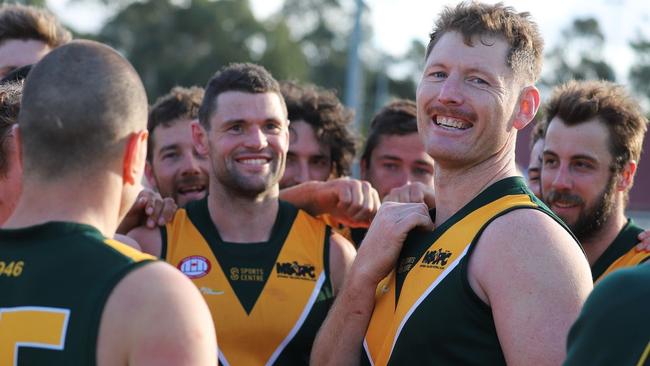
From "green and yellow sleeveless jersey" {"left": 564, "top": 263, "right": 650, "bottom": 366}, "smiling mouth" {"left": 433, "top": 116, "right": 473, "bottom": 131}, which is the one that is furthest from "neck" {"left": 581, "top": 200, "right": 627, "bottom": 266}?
"green and yellow sleeveless jersey" {"left": 564, "top": 263, "right": 650, "bottom": 366}

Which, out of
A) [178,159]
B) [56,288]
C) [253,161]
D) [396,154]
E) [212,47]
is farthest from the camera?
[212,47]

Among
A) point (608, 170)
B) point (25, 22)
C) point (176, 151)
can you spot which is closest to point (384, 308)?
point (608, 170)

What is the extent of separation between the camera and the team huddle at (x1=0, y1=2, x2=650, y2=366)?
2.70 m

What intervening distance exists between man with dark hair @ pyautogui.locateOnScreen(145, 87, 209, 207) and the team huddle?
17mm

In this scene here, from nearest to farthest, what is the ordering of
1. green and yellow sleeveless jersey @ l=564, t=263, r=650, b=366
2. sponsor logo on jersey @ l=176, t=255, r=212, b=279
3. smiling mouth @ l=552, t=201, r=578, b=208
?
green and yellow sleeveless jersey @ l=564, t=263, r=650, b=366 < sponsor logo on jersey @ l=176, t=255, r=212, b=279 < smiling mouth @ l=552, t=201, r=578, b=208

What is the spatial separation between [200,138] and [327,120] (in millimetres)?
1748

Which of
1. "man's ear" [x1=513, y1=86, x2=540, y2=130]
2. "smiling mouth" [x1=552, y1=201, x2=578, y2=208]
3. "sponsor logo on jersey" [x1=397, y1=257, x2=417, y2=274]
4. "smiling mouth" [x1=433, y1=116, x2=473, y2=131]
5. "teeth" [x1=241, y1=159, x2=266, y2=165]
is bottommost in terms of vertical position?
"smiling mouth" [x1=552, y1=201, x2=578, y2=208]

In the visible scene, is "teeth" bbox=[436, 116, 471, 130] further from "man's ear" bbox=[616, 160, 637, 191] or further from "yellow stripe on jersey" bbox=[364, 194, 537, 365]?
"man's ear" bbox=[616, 160, 637, 191]

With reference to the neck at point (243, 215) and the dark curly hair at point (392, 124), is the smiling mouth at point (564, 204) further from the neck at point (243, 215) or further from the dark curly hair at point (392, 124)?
the neck at point (243, 215)

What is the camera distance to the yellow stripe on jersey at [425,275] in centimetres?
372

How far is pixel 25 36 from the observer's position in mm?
7188

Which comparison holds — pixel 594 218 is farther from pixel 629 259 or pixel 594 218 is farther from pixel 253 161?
pixel 253 161

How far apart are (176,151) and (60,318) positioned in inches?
168

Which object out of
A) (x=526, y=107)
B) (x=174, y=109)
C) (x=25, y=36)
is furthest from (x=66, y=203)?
(x=25, y=36)
